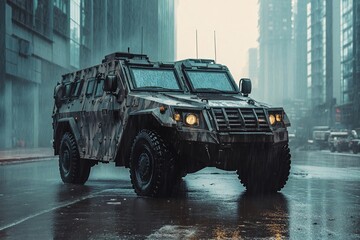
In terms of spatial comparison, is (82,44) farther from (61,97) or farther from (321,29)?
(321,29)

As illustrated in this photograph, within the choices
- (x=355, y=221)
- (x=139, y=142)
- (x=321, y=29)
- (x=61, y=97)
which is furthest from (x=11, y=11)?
(x=321, y=29)

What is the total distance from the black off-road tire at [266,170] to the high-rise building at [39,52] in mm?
22349

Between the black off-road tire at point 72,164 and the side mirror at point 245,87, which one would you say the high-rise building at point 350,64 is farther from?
the side mirror at point 245,87

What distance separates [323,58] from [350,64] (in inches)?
1497

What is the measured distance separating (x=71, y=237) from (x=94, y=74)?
694 cm

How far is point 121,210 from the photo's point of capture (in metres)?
8.62

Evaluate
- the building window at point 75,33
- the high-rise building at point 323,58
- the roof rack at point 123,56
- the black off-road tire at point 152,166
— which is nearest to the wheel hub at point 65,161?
the roof rack at point 123,56

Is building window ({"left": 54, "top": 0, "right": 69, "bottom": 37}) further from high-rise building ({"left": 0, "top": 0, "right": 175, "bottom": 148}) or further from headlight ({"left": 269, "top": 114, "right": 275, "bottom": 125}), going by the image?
headlight ({"left": 269, "top": 114, "right": 275, "bottom": 125})

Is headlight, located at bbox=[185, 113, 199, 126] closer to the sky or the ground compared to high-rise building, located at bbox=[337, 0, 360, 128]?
closer to the ground

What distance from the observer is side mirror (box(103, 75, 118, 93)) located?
11.3 m

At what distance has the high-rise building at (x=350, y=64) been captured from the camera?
90.3 meters

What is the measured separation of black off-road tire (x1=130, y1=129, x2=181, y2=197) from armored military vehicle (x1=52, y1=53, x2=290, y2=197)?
16mm

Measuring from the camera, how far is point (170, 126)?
961 cm

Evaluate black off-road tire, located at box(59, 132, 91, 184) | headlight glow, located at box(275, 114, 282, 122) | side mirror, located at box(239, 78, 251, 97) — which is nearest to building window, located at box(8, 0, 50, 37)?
black off-road tire, located at box(59, 132, 91, 184)
